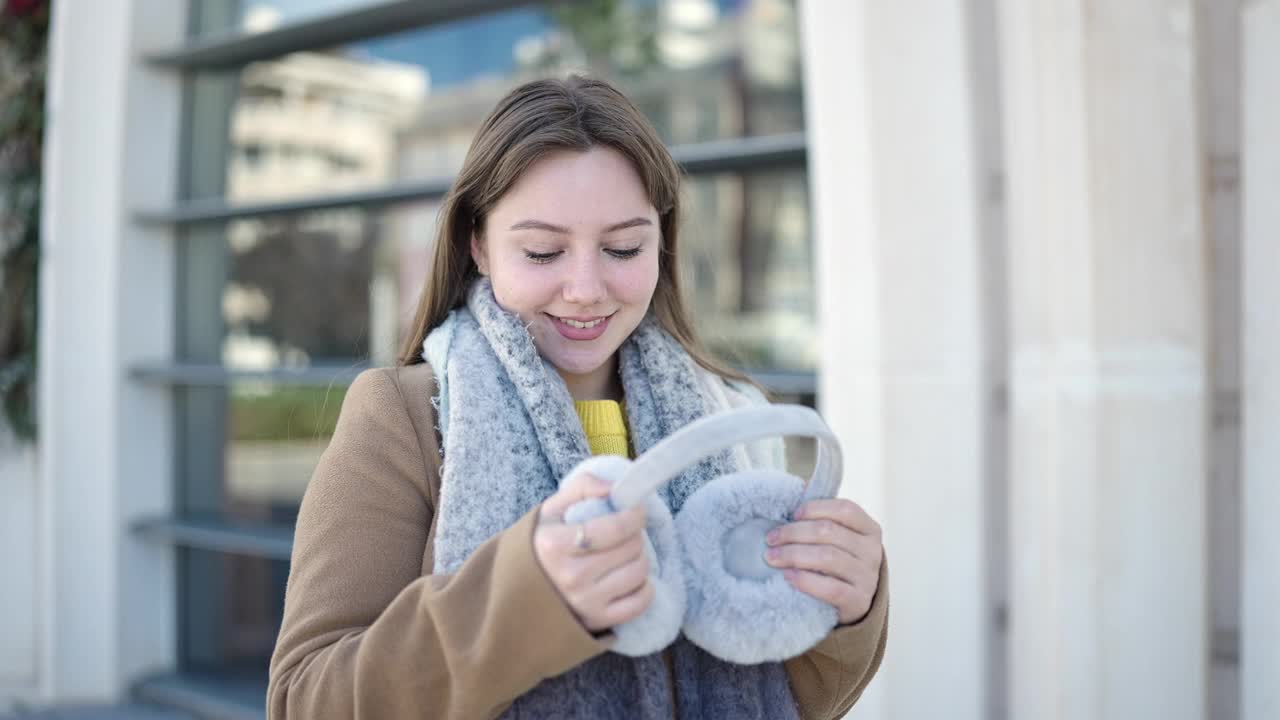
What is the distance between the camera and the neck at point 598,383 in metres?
1.32

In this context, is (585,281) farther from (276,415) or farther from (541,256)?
(276,415)

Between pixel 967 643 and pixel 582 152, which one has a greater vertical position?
pixel 582 152

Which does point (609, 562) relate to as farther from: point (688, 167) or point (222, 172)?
point (222, 172)

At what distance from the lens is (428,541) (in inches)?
44.9

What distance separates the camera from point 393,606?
1.00 meters

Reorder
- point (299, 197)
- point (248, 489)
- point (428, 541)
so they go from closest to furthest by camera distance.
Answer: point (428, 541) → point (299, 197) → point (248, 489)

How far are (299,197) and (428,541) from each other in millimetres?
2839

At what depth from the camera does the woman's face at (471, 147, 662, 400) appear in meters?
1.14

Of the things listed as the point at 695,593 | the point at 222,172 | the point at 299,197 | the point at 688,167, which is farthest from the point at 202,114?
the point at 695,593

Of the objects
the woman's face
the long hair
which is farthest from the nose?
the long hair

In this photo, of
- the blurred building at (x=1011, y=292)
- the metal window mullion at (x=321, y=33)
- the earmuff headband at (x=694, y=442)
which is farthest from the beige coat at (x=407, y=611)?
the metal window mullion at (x=321, y=33)

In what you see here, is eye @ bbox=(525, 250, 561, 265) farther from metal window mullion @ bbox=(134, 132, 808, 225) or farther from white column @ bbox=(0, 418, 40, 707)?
white column @ bbox=(0, 418, 40, 707)

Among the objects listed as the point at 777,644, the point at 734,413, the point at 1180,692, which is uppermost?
the point at 734,413

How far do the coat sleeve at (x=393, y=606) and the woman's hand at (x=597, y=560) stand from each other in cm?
2
